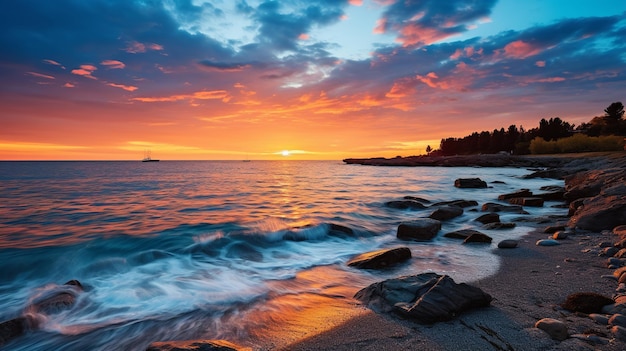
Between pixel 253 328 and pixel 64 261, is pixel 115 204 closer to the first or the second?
pixel 64 261

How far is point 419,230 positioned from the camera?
9.71 metres

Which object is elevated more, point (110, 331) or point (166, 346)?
point (166, 346)

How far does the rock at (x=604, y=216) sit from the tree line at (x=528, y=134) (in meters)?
78.2

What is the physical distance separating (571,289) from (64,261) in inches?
416

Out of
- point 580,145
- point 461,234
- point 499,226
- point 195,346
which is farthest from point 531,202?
point 580,145

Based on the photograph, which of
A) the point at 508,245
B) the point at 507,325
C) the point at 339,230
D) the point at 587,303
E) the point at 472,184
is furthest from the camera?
the point at 472,184

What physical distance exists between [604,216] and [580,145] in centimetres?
7035

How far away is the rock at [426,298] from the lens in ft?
13.0

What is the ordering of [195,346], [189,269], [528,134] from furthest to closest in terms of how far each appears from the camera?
1. [528,134]
2. [189,269]
3. [195,346]

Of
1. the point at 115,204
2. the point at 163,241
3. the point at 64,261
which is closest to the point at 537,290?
the point at 163,241

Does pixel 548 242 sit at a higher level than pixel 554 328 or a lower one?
lower

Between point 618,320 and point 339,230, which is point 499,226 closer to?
point 339,230

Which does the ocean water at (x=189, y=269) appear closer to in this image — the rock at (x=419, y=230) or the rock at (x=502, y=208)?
the rock at (x=419, y=230)

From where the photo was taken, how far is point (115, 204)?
19.0 meters
